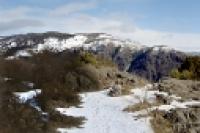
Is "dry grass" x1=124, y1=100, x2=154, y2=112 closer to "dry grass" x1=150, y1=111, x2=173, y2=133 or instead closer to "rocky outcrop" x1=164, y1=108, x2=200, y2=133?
"dry grass" x1=150, y1=111, x2=173, y2=133

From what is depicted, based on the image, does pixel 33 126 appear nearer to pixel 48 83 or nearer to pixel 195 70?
pixel 48 83

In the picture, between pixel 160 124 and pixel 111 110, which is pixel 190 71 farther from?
pixel 160 124

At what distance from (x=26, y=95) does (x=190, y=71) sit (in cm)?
1291

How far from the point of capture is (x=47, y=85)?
23.3 m

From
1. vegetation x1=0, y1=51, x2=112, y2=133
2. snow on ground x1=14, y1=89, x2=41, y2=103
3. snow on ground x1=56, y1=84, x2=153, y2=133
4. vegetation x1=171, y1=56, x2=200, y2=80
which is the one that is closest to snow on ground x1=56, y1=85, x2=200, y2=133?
snow on ground x1=56, y1=84, x2=153, y2=133

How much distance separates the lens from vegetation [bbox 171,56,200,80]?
29500 mm

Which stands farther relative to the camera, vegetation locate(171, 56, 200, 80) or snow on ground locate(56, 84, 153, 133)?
vegetation locate(171, 56, 200, 80)

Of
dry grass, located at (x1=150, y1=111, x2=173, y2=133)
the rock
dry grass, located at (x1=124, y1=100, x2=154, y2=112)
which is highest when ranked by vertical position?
the rock

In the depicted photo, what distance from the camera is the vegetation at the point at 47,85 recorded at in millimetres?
17953

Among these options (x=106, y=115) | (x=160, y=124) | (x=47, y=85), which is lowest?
(x=160, y=124)

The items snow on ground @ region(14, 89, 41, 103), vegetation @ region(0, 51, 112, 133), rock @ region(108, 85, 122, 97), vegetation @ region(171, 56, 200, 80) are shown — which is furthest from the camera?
vegetation @ region(171, 56, 200, 80)

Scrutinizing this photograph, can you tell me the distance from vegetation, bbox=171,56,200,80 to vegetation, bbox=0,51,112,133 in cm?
470

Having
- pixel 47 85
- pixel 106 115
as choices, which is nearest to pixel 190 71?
pixel 47 85

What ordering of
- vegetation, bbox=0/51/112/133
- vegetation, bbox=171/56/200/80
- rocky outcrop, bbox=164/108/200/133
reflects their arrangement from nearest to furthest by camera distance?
vegetation, bbox=0/51/112/133
rocky outcrop, bbox=164/108/200/133
vegetation, bbox=171/56/200/80
